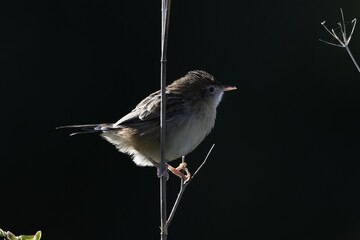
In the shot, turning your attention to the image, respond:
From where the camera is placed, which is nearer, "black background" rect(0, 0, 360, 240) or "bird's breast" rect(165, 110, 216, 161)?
"bird's breast" rect(165, 110, 216, 161)

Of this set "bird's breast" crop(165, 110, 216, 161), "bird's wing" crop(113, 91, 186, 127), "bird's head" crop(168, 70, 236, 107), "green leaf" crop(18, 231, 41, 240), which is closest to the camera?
"green leaf" crop(18, 231, 41, 240)

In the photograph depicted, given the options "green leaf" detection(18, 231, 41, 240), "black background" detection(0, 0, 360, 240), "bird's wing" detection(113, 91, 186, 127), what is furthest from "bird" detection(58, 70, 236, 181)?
"black background" detection(0, 0, 360, 240)

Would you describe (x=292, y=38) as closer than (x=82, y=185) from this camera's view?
No

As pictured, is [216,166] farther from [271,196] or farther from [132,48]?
[132,48]

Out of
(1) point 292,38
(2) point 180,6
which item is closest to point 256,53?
(1) point 292,38

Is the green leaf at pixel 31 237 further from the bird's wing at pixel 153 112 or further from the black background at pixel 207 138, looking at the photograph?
the black background at pixel 207 138

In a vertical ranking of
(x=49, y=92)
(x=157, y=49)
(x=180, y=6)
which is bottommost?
(x=49, y=92)

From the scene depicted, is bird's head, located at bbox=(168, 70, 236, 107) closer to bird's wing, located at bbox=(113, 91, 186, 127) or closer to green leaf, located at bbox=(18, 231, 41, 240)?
bird's wing, located at bbox=(113, 91, 186, 127)

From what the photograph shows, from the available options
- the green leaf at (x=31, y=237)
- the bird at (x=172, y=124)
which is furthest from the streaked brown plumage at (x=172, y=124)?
the green leaf at (x=31, y=237)

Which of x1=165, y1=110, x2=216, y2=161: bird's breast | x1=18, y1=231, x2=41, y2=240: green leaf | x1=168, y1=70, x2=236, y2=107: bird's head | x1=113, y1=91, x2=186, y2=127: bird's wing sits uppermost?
x1=168, y1=70, x2=236, y2=107: bird's head
